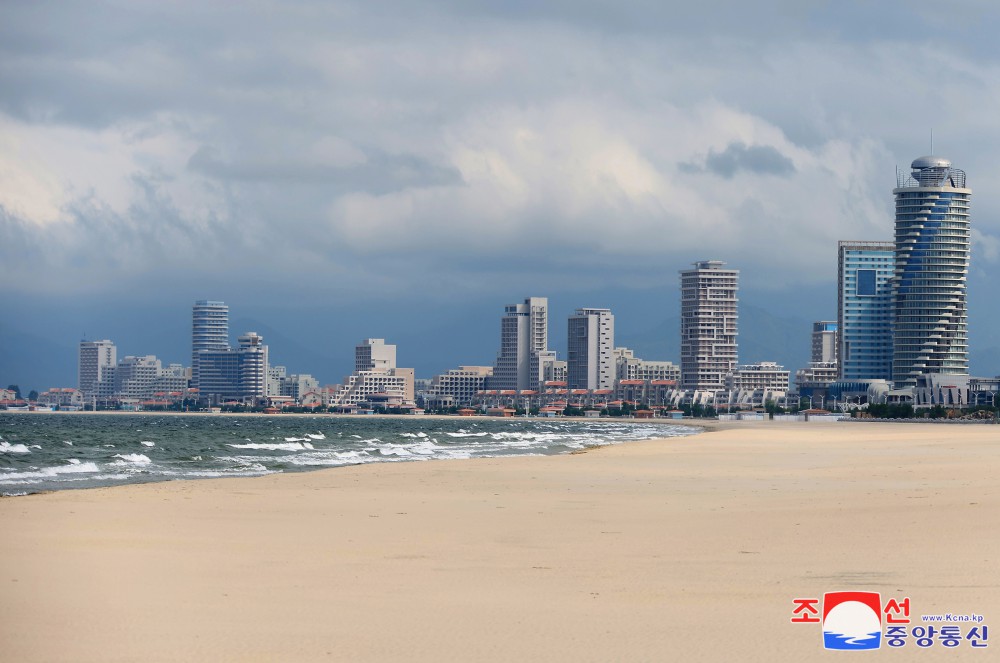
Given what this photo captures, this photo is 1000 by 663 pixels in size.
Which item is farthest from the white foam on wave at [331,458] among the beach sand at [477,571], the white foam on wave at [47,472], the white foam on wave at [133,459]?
the beach sand at [477,571]

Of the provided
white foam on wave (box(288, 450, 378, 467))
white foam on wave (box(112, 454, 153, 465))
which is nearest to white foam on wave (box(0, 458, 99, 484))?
white foam on wave (box(112, 454, 153, 465))

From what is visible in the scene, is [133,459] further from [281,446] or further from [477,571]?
[477,571]

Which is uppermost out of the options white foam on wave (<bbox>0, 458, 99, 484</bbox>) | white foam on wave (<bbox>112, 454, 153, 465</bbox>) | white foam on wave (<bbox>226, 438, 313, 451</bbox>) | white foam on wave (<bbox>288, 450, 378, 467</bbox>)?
white foam on wave (<bbox>0, 458, 99, 484</bbox>)

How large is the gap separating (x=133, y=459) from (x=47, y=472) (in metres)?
7.73

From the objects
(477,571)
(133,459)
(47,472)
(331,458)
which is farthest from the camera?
(331,458)

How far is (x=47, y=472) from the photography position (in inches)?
1462

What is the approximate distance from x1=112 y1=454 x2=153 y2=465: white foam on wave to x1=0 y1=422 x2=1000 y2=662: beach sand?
18073mm

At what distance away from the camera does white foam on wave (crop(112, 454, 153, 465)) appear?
140ft

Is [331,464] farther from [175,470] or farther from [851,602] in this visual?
[851,602]

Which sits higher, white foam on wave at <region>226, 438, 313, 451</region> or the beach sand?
the beach sand

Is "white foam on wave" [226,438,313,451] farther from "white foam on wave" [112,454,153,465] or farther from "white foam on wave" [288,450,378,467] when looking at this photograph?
"white foam on wave" [112,454,153,465]

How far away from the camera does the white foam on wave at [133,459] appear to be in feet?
140

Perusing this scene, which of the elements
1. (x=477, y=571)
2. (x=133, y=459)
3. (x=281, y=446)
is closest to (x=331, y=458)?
(x=133, y=459)

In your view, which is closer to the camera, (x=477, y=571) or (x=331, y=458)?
(x=477, y=571)
